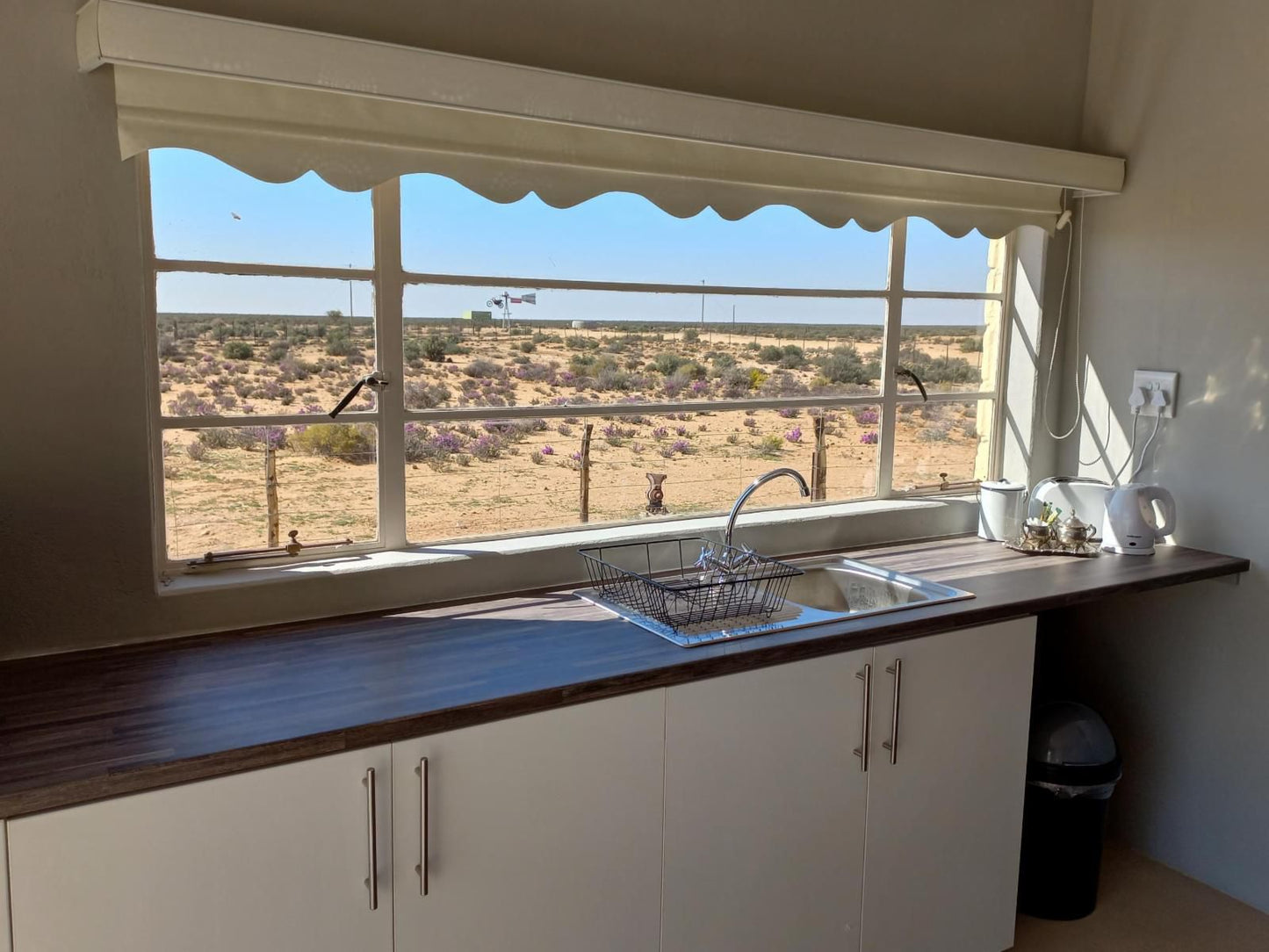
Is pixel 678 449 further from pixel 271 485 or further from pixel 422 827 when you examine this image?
pixel 422 827

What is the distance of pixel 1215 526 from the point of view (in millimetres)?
2850

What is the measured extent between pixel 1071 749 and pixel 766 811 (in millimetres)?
1076

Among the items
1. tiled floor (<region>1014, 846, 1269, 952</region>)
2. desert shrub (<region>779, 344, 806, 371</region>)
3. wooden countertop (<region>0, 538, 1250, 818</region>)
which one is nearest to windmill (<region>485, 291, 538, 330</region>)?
wooden countertop (<region>0, 538, 1250, 818</region>)

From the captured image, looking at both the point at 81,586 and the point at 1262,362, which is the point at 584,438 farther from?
the point at 1262,362

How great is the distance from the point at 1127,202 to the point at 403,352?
212 cm

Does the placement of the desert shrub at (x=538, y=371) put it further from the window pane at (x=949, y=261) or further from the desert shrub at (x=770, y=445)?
→ the window pane at (x=949, y=261)

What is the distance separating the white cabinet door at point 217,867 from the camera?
55.9 inches

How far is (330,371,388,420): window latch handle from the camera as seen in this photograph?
2.22 metres

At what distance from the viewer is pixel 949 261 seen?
3.13 meters

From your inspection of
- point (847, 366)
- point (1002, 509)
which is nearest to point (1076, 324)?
point (1002, 509)

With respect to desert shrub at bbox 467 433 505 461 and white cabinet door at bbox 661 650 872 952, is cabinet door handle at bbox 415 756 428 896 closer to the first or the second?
white cabinet door at bbox 661 650 872 952

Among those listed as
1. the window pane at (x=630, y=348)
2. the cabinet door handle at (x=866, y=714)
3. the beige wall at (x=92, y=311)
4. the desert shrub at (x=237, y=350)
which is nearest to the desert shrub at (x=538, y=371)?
the window pane at (x=630, y=348)

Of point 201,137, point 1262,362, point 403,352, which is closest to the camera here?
point 201,137

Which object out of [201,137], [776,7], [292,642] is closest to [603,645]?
[292,642]
